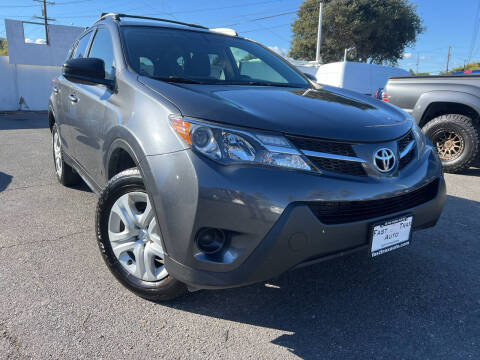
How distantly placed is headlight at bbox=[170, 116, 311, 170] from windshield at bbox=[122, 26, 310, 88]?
0.79 m

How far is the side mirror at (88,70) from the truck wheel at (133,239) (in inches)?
30.4

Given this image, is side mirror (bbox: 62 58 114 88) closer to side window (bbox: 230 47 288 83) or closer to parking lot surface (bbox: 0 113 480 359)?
side window (bbox: 230 47 288 83)

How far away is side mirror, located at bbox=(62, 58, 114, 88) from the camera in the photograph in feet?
8.17

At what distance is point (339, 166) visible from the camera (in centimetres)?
187

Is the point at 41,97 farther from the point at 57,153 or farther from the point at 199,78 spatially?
the point at 199,78

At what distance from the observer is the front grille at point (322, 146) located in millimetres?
1830

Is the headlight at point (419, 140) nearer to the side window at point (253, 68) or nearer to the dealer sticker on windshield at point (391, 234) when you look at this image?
the dealer sticker on windshield at point (391, 234)

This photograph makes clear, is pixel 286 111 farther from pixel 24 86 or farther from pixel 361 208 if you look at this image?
pixel 24 86

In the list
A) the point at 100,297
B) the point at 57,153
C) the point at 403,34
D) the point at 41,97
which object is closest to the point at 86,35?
the point at 57,153

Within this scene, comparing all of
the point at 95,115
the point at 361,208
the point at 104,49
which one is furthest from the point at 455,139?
the point at 95,115

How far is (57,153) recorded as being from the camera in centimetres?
443

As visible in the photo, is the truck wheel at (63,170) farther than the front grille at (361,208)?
Yes

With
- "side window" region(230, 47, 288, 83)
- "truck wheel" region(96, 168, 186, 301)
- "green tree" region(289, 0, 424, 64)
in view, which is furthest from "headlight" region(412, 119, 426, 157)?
"green tree" region(289, 0, 424, 64)

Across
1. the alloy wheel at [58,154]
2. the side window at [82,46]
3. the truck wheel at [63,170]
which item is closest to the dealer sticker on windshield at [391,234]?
the side window at [82,46]
